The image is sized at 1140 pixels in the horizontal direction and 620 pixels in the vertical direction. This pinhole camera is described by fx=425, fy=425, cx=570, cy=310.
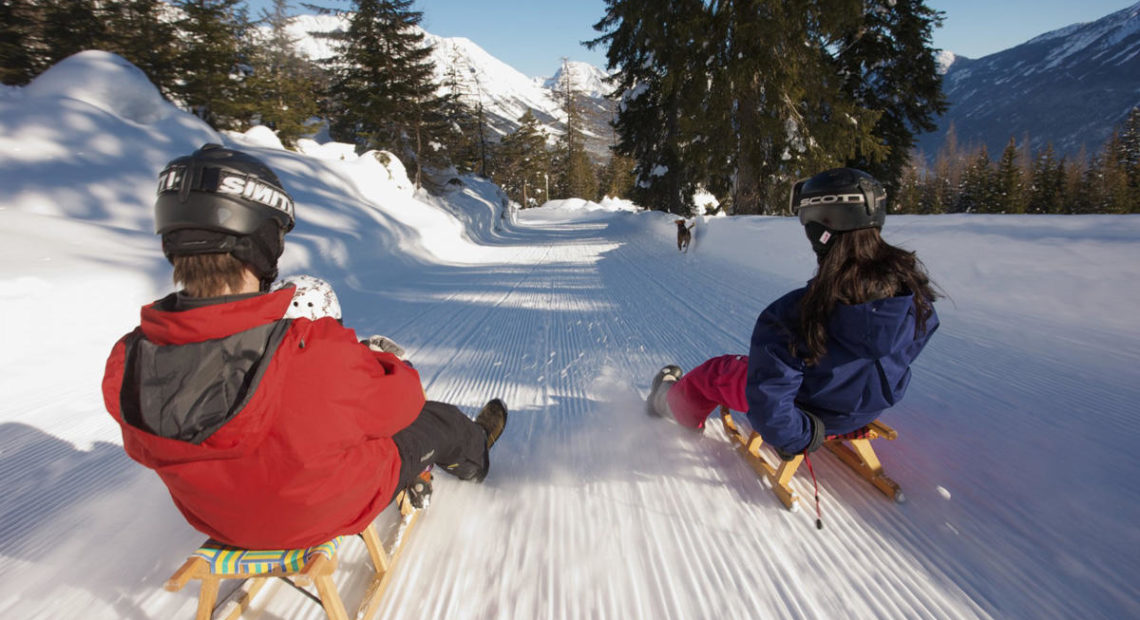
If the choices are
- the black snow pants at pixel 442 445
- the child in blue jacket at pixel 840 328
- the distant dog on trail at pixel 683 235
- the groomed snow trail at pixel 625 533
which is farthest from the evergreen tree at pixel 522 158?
the child in blue jacket at pixel 840 328

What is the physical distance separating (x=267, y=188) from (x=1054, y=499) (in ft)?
11.3

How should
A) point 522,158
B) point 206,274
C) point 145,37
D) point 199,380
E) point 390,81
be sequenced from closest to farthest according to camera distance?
1. point 199,380
2. point 206,274
3. point 145,37
4. point 390,81
5. point 522,158

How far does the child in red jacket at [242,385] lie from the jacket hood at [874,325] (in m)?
1.71

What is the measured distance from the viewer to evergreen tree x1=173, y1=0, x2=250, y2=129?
13664 mm

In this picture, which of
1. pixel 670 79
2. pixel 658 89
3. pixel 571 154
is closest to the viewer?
pixel 670 79

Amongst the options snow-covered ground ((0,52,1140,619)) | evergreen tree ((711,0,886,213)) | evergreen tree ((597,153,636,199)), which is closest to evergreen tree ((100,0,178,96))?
snow-covered ground ((0,52,1140,619))

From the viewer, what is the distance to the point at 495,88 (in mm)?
189375

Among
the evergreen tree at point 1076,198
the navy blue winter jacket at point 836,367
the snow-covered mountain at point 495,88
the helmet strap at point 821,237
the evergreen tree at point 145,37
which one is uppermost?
the snow-covered mountain at point 495,88

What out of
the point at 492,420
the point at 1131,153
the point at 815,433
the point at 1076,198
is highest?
the point at 1131,153

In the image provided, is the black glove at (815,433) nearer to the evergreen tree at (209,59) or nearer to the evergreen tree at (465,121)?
the evergreen tree at (209,59)

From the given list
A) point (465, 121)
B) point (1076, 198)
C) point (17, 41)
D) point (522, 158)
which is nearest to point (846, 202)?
point (17, 41)

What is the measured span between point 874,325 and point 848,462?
104 cm

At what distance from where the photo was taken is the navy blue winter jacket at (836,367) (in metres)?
1.67

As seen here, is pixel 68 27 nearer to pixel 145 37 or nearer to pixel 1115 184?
pixel 145 37
